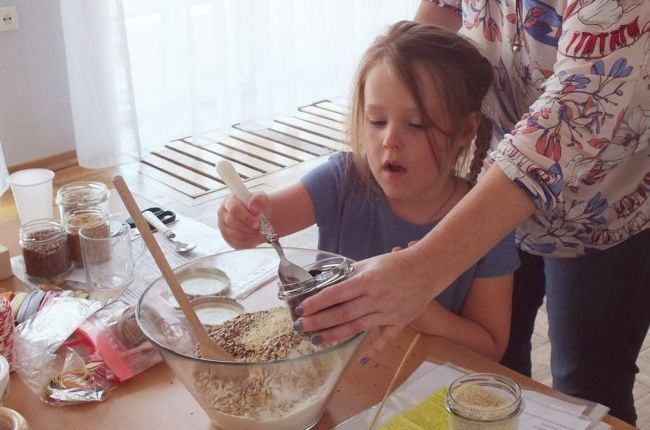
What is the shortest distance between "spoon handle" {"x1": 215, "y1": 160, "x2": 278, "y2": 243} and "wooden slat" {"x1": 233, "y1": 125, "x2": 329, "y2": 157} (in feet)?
8.65

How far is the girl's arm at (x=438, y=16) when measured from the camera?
5.44 feet

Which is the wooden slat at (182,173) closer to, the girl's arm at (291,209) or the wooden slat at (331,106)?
the wooden slat at (331,106)

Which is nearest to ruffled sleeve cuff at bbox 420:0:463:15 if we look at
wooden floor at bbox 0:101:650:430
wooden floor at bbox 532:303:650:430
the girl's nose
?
the girl's nose

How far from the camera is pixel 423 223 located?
155 centimetres

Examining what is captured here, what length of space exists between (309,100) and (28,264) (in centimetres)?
324

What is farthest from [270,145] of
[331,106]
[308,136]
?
[331,106]

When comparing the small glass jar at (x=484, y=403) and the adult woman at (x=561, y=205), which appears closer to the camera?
the small glass jar at (x=484, y=403)

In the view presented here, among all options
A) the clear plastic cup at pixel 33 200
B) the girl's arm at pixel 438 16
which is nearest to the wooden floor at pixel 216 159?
the clear plastic cup at pixel 33 200

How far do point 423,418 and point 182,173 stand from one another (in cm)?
279

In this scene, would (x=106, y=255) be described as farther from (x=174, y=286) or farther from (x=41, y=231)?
(x=174, y=286)

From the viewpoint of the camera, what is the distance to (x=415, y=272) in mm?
1065

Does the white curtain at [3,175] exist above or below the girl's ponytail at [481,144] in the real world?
below

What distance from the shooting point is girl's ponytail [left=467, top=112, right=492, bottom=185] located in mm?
1556

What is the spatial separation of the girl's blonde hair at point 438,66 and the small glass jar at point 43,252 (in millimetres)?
557
